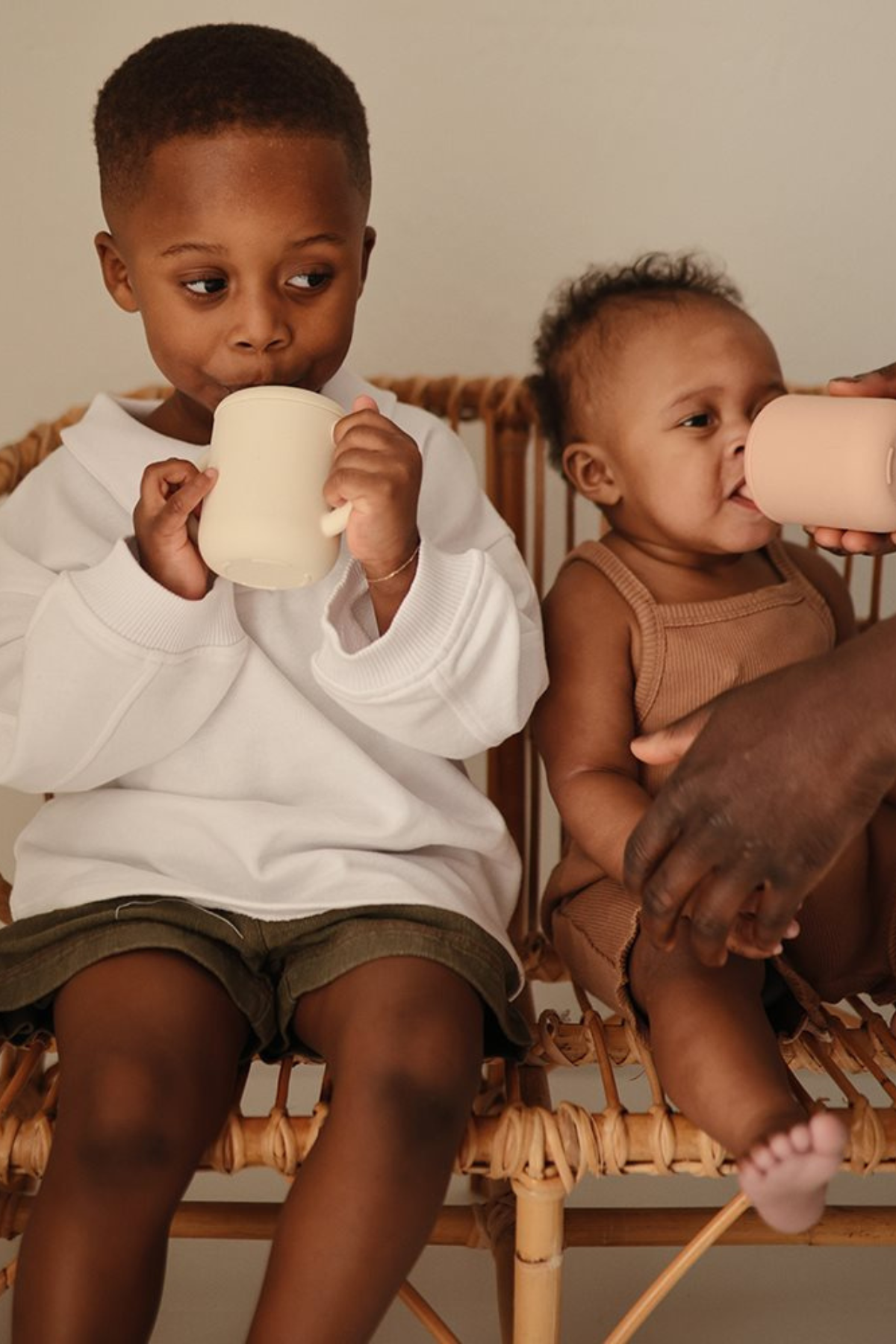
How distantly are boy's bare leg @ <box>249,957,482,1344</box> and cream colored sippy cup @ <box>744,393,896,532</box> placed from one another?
37cm

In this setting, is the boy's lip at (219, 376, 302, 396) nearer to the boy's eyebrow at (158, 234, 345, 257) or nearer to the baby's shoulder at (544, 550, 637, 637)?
the boy's eyebrow at (158, 234, 345, 257)

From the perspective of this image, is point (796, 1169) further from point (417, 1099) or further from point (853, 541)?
point (853, 541)

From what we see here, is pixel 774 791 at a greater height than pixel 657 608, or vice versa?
pixel 657 608

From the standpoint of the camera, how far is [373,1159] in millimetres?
998

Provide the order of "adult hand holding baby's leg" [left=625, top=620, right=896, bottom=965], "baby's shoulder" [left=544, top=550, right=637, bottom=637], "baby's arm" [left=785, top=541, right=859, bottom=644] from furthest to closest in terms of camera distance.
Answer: "baby's arm" [left=785, top=541, right=859, bottom=644], "baby's shoulder" [left=544, top=550, right=637, bottom=637], "adult hand holding baby's leg" [left=625, top=620, right=896, bottom=965]

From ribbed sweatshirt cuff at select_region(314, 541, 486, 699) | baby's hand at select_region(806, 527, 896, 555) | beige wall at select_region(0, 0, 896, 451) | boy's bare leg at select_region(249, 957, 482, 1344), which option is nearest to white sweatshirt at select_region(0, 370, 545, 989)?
ribbed sweatshirt cuff at select_region(314, 541, 486, 699)

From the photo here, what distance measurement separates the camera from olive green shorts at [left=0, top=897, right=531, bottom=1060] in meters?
1.12

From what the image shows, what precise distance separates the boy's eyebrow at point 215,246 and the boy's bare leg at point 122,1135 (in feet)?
1.49

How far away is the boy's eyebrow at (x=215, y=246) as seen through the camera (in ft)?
3.75

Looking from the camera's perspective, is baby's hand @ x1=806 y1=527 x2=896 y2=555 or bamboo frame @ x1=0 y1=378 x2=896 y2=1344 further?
baby's hand @ x1=806 y1=527 x2=896 y2=555

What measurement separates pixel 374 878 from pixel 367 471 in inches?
10.9

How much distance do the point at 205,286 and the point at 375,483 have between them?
207mm

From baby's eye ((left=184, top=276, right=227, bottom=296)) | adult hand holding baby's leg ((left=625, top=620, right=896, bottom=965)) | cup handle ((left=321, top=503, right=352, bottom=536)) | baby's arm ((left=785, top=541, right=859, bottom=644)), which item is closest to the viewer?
adult hand holding baby's leg ((left=625, top=620, right=896, bottom=965))

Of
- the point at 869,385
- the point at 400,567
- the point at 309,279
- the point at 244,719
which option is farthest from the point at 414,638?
the point at 869,385
